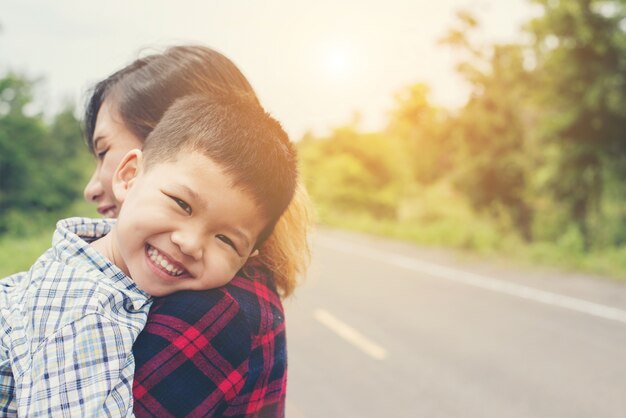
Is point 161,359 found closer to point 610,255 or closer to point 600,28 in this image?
point 610,255

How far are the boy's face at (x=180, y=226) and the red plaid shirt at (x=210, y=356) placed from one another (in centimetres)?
4

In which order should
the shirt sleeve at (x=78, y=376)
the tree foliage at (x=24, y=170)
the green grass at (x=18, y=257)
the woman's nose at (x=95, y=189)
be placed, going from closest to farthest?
1. the shirt sleeve at (x=78, y=376)
2. the woman's nose at (x=95, y=189)
3. the green grass at (x=18, y=257)
4. the tree foliage at (x=24, y=170)

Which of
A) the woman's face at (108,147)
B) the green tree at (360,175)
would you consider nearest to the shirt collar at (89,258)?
the woman's face at (108,147)

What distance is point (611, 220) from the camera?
13398 mm

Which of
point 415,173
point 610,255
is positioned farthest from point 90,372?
point 415,173

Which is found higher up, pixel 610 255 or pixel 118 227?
pixel 118 227

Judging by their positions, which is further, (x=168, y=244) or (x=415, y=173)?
(x=415, y=173)

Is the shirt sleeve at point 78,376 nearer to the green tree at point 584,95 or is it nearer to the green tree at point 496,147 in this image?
the green tree at point 584,95

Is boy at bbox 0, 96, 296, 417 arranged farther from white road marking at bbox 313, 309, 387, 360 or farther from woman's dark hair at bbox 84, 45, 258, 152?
white road marking at bbox 313, 309, 387, 360

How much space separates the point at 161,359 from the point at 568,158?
44.5 ft

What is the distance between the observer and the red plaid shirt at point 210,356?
105cm

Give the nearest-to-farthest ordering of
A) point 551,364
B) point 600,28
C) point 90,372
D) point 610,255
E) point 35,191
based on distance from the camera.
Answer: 1. point 90,372
2. point 551,364
3. point 610,255
4. point 600,28
5. point 35,191

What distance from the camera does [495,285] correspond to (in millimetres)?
8953

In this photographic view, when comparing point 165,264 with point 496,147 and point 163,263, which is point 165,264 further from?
point 496,147
